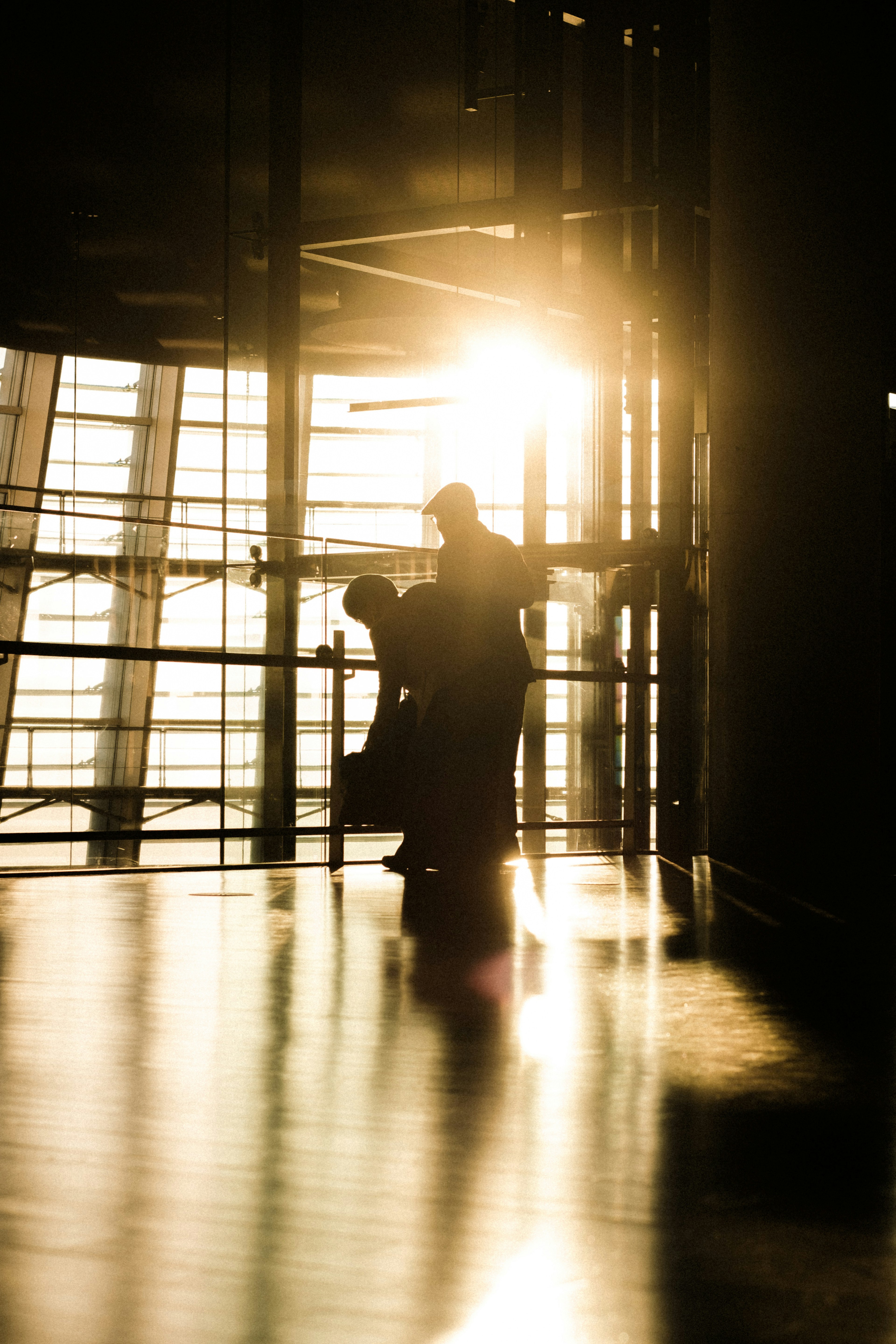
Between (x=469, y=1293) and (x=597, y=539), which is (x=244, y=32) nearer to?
(x=597, y=539)

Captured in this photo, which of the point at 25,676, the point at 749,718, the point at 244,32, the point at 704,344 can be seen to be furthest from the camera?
the point at 25,676

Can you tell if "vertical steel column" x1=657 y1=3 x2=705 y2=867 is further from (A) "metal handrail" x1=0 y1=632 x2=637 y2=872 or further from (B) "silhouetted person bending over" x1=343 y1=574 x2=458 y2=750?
(B) "silhouetted person bending over" x1=343 y1=574 x2=458 y2=750

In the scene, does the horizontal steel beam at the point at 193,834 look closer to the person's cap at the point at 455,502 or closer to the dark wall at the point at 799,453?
the dark wall at the point at 799,453

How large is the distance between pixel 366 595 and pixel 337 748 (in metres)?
0.83

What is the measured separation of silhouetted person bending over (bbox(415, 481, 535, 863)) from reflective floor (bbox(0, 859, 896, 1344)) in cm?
172

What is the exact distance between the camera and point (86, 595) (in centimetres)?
783

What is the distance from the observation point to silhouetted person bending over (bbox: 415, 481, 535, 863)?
4.75 m

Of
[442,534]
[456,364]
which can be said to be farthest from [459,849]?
[456,364]

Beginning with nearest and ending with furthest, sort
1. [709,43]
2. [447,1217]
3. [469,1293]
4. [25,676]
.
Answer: [469,1293], [447,1217], [709,43], [25,676]

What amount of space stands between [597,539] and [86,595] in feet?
9.58

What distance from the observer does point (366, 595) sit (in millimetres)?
5180

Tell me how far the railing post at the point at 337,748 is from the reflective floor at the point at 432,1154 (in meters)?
2.59

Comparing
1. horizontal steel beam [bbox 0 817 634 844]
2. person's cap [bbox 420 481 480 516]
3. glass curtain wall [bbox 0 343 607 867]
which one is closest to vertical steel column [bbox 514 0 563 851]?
glass curtain wall [bbox 0 343 607 867]

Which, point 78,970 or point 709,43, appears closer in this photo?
point 78,970
